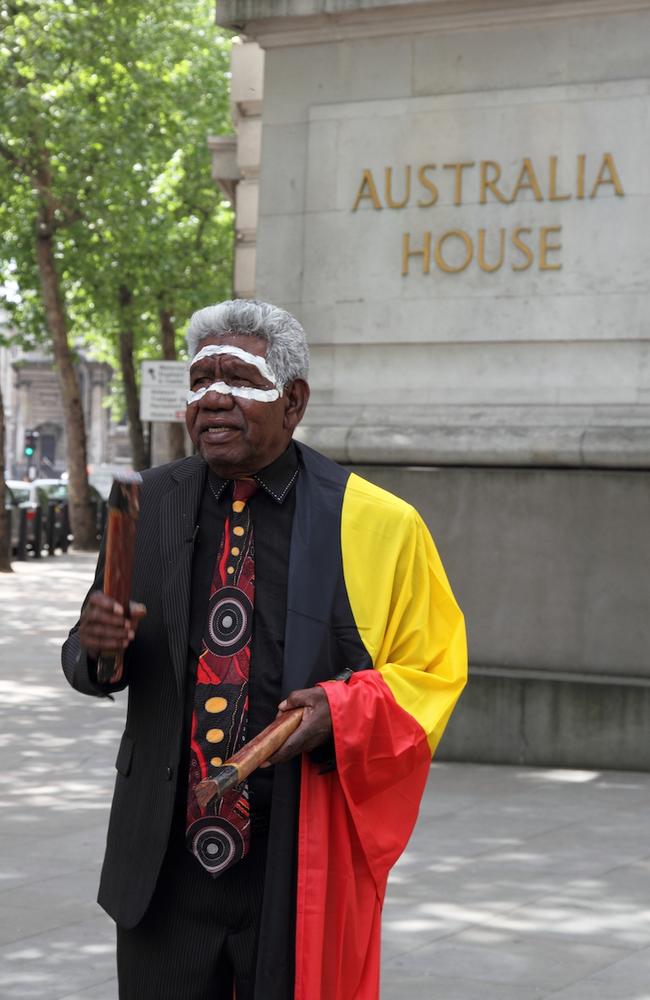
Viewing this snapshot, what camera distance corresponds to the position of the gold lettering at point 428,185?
33.3 feet

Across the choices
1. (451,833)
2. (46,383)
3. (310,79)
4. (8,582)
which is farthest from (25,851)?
(46,383)

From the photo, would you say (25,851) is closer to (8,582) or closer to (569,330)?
(569,330)

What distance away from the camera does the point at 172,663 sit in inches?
127

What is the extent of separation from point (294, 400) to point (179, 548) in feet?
1.17

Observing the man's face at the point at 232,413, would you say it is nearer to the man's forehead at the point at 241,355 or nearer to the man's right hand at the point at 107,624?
the man's forehead at the point at 241,355

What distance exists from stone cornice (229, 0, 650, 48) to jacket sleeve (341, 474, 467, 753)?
7175mm

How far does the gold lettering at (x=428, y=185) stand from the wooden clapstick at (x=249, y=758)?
7398 mm

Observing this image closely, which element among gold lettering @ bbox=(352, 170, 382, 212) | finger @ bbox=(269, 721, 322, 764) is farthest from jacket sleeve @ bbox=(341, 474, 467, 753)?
gold lettering @ bbox=(352, 170, 382, 212)

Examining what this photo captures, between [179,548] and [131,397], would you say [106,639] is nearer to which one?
[179,548]

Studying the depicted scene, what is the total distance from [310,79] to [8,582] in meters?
15.4

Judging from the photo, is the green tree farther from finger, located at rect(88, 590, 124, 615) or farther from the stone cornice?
finger, located at rect(88, 590, 124, 615)

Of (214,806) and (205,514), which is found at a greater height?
(205,514)

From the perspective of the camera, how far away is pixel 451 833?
765 cm

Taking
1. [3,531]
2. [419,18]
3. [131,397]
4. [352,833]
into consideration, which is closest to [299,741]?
[352,833]
